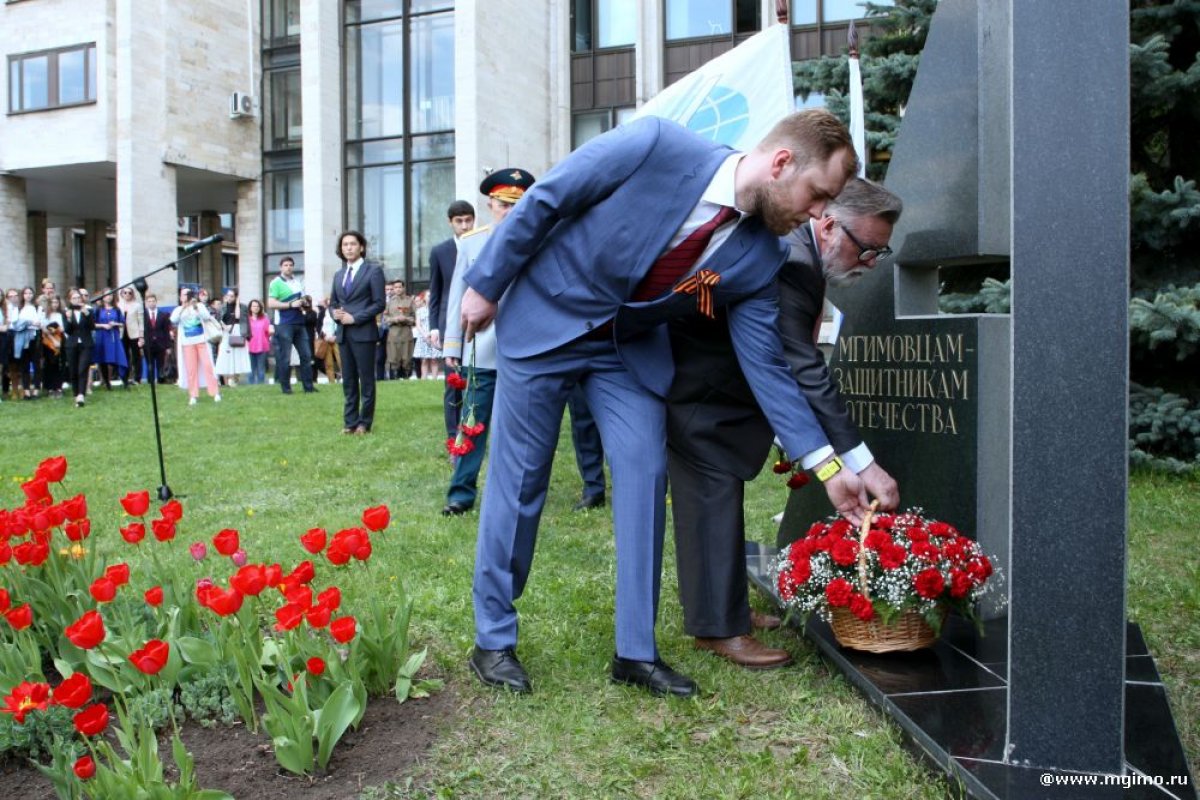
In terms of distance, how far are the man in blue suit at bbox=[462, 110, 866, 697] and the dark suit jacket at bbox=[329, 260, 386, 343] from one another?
26.3 feet

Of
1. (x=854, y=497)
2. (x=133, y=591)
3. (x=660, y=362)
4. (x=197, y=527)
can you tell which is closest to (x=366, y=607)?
(x=133, y=591)

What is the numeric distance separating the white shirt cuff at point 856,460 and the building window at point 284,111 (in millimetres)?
31479

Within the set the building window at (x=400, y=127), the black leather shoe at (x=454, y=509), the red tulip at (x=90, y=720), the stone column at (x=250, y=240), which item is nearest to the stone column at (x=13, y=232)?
the stone column at (x=250, y=240)

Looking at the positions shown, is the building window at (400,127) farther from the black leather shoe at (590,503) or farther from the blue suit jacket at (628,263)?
the blue suit jacket at (628,263)

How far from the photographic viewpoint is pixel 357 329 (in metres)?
11.7

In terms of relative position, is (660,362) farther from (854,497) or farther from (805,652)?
(805,652)

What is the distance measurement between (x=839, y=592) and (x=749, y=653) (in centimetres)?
52

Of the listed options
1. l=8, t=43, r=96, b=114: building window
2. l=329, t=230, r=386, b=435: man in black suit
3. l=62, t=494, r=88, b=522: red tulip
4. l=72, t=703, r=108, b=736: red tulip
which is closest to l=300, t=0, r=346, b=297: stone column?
l=8, t=43, r=96, b=114: building window

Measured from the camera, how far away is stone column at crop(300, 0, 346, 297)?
30.5 metres

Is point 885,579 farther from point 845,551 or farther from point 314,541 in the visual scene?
point 314,541

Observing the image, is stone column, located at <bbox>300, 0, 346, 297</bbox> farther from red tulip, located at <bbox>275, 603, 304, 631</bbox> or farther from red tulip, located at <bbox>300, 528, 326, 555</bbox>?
red tulip, located at <bbox>275, 603, 304, 631</bbox>

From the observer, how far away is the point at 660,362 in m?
3.90

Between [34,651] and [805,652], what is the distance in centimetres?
264

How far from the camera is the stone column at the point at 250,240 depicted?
106 feet
